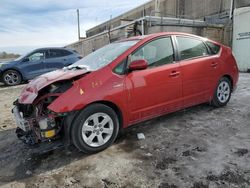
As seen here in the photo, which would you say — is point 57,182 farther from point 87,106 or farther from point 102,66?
point 102,66

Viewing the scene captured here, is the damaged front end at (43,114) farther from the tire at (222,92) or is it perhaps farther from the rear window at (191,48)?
the tire at (222,92)

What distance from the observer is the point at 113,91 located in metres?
3.47

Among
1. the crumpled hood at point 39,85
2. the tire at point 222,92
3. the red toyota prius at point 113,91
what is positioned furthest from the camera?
the tire at point 222,92

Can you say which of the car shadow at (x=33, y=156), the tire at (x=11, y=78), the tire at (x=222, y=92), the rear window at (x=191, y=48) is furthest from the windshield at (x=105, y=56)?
the tire at (x=11, y=78)

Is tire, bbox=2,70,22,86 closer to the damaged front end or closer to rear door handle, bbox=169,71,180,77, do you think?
the damaged front end

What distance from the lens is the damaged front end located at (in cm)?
320

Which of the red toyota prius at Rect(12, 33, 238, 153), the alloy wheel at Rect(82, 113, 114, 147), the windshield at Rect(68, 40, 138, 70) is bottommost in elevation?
the alloy wheel at Rect(82, 113, 114, 147)

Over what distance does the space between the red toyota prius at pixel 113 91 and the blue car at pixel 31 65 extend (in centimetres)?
687

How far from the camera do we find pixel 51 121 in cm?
320

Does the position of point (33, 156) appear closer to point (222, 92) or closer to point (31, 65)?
point (222, 92)

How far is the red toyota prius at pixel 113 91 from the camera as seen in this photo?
324cm

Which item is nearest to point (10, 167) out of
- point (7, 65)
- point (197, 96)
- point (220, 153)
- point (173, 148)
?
point (173, 148)

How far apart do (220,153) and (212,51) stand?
90.8 inches

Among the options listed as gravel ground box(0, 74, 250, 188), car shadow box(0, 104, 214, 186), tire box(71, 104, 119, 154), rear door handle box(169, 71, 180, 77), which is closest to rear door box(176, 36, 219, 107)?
rear door handle box(169, 71, 180, 77)
